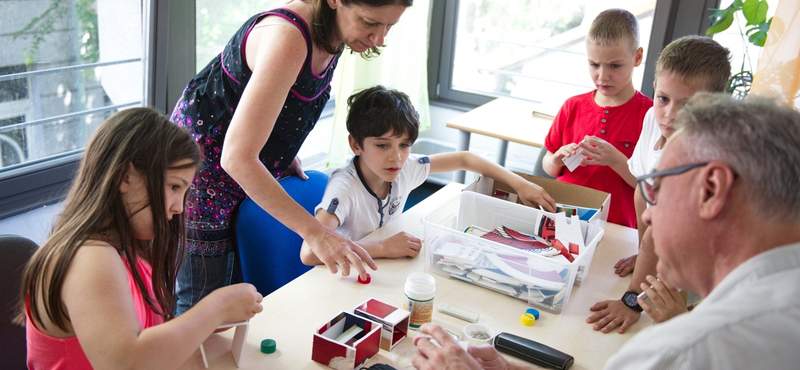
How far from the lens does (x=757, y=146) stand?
0.80 m

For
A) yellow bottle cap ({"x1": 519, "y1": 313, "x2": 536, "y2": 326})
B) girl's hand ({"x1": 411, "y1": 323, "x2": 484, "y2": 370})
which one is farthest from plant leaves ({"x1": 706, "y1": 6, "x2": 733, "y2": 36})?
girl's hand ({"x1": 411, "y1": 323, "x2": 484, "y2": 370})

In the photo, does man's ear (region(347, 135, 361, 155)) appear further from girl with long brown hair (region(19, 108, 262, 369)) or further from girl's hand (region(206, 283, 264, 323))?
girl's hand (region(206, 283, 264, 323))

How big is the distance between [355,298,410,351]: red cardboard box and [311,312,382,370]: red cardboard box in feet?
0.06

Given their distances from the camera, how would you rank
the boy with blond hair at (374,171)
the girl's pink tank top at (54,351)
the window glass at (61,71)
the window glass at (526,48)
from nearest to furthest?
the girl's pink tank top at (54,351), the boy with blond hair at (374,171), the window glass at (61,71), the window glass at (526,48)

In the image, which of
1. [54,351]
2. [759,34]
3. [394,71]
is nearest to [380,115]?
[54,351]

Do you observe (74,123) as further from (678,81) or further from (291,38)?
(678,81)

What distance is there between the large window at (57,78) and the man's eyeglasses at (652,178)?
2.03 meters

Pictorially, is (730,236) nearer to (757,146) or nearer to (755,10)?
(757,146)

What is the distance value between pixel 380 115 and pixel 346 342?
835 millimetres

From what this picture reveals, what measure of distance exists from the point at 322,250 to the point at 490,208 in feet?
1.98

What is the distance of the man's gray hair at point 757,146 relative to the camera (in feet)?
2.59

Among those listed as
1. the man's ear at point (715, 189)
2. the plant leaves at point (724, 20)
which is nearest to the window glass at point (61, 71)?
the man's ear at point (715, 189)

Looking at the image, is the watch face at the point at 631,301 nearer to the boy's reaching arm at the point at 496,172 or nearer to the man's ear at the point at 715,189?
the boy's reaching arm at the point at 496,172

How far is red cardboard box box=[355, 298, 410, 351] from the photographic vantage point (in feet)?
4.23
